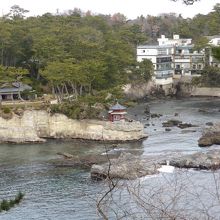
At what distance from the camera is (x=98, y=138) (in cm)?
3350

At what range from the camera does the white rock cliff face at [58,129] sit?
33.3 m

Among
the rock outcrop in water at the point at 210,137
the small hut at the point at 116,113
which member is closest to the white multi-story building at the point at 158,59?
the small hut at the point at 116,113

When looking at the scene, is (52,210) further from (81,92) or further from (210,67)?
(210,67)

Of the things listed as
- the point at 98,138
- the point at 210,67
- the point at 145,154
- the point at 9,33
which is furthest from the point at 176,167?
the point at 210,67

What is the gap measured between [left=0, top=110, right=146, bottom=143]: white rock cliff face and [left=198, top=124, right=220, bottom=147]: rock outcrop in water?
412 centimetres

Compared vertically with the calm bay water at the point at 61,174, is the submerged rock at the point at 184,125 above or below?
above

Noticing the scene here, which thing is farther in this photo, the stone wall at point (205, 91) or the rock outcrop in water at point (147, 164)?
the stone wall at point (205, 91)

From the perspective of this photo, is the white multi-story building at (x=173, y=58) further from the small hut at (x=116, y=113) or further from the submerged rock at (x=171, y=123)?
the small hut at (x=116, y=113)

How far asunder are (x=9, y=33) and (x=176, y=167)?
24.6 m

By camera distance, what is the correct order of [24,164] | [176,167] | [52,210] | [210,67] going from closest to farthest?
[52,210]
[176,167]
[24,164]
[210,67]

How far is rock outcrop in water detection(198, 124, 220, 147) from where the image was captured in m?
30.8

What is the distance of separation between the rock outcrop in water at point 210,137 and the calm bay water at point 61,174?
0.47 meters

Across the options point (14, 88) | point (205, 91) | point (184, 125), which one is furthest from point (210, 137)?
point (205, 91)

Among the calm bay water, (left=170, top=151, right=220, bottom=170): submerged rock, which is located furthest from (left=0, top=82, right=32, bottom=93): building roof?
(left=170, top=151, right=220, bottom=170): submerged rock
